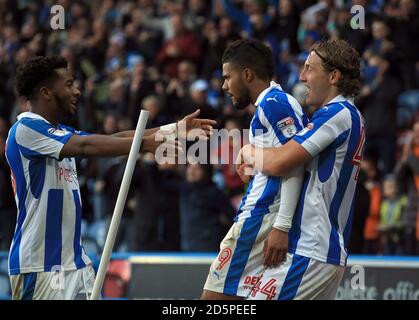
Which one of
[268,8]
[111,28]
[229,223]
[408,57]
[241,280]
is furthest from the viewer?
[111,28]

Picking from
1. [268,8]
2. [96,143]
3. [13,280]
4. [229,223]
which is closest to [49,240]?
[13,280]

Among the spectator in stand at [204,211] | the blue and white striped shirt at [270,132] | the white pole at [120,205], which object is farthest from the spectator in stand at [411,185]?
the white pole at [120,205]

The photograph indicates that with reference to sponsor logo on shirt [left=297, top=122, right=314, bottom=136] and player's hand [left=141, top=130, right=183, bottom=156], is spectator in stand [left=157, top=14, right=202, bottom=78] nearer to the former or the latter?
player's hand [left=141, top=130, right=183, bottom=156]

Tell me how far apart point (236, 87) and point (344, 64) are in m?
0.78

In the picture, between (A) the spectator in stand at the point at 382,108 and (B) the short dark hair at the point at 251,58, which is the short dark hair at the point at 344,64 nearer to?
(B) the short dark hair at the point at 251,58

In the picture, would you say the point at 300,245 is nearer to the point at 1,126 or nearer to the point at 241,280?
the point at 241,280

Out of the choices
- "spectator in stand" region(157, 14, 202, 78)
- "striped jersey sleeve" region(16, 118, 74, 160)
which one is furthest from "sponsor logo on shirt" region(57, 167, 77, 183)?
"spectator in stand" region(157, 14, 202, 78)

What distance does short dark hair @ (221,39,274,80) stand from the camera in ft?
20.4

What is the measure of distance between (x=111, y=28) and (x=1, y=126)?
182 inches

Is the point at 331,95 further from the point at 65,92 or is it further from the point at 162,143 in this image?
the point at 65,92

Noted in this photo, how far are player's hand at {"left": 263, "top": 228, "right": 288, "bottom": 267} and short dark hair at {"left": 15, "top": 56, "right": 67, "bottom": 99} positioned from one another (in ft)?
6.53

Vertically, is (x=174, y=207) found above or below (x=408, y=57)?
below

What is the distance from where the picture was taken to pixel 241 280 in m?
5.92
